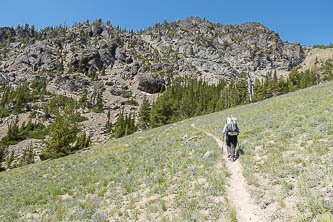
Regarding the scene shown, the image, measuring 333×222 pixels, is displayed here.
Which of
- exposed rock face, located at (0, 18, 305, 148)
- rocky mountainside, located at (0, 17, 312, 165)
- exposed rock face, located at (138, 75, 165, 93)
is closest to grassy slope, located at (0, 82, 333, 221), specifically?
rocky mountainside, located at (0, 17, 312, 165)

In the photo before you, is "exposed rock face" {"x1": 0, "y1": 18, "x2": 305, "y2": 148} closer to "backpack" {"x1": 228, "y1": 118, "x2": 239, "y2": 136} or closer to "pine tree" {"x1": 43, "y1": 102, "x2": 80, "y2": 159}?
"pine tree" {"x1": 43, "y1": 102, "x2": 80, "y2": 159}

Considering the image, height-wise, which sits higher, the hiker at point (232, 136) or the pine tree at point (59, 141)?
the hiker at point (232, 136)

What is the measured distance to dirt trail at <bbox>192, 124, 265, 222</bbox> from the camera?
601 centimetres

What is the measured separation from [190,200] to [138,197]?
2.67 meters

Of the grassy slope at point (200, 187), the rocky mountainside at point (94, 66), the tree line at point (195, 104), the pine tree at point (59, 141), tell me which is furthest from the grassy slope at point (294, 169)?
the rocky mountainside at point (94, 66)

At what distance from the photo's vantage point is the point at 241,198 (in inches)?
277

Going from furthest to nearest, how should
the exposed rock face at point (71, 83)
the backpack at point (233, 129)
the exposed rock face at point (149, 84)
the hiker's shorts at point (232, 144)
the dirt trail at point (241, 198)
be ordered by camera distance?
the exposed rock face at point (149, 84), the exposed rock face at point (71, 83), the hiker's shorts at point (232, 144), the backpack at point (233, 129), the dirt trail at point (241, 198)

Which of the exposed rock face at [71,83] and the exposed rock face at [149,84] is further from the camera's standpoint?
the exposed rock face at [149,84]

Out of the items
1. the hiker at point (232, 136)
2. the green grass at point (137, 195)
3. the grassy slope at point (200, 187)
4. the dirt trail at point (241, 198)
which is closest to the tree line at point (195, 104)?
the green grass at point (137, 195)

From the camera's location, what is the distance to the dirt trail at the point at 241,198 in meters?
6.01

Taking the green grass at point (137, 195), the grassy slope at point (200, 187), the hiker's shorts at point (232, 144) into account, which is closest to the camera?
the grassy slope at point (200, 187)

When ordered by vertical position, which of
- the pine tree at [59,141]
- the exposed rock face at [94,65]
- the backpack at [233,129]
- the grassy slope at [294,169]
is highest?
the exposed rock face at [94,65]

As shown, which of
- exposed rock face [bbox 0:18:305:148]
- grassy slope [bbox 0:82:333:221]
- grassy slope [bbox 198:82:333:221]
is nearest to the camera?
grassy slope [bbox 198:82:333:221]

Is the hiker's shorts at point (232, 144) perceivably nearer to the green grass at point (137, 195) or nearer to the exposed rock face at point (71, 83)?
the green grass at point (137, 195)
